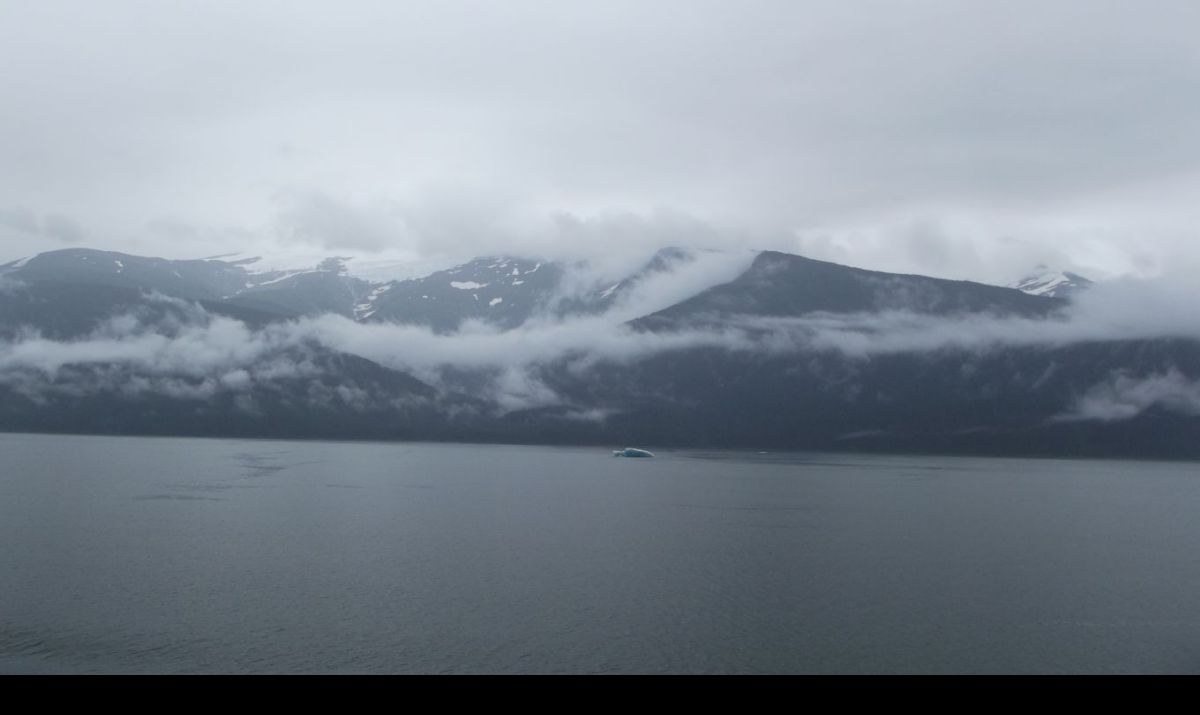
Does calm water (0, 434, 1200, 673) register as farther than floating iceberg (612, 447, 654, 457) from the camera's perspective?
No

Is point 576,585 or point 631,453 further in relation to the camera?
point 631,453

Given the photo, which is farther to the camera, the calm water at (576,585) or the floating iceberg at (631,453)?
the floating iceberg at (631,453)

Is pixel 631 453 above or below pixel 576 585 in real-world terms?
above

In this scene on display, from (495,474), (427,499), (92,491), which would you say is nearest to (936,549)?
(427,499)

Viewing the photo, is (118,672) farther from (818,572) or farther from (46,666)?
(818,572)
